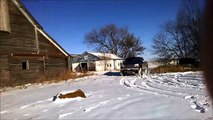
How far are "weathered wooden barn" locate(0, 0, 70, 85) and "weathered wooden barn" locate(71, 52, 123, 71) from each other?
129 feet

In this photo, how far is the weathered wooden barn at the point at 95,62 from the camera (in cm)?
6678

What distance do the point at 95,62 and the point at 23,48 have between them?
44.0m

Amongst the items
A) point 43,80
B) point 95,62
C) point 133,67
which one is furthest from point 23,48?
point 95,62

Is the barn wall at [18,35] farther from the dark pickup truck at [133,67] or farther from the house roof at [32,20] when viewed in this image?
the dark pickup truck at [133,67]

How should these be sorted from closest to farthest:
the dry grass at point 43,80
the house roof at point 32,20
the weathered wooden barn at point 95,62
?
the dry grass at point 43,80 < the house roof at point 32,20 < the weathered wooden barn at point 95,62

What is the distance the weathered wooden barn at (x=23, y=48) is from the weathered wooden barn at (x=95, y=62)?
39.3 meters

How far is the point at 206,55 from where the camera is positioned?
462mm

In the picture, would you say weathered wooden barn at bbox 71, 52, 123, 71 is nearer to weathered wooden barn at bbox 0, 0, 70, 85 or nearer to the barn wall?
weathered wooden barn at bbox 0, 0, 70, 85

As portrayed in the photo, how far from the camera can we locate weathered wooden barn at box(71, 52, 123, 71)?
66775 mm

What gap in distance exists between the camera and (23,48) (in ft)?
75.6

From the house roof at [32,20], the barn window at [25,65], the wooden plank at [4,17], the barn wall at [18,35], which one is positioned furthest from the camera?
the barn window at [25,65]

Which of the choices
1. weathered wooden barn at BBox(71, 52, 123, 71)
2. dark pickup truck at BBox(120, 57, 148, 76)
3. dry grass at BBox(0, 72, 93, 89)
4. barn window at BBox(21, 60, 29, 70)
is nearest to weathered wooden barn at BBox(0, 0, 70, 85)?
barn window at BBox(21, 60, 29, 70)

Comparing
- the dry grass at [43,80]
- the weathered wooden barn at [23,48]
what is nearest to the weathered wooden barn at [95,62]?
the weathered wooden barn at [23,48]

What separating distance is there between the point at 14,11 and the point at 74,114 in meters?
16.1
